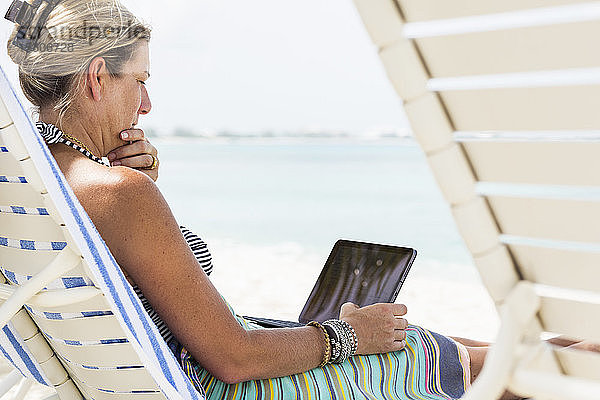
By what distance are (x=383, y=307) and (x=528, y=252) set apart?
0.88 m

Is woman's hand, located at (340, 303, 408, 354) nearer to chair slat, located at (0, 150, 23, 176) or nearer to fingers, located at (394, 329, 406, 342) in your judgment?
fingers, located at (394, 329, 406, 342)

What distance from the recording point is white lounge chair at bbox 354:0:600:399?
754mm

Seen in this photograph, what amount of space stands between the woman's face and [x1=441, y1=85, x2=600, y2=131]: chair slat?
100 cm

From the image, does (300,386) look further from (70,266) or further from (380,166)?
(380,166)

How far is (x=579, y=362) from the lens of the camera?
0.93 meters

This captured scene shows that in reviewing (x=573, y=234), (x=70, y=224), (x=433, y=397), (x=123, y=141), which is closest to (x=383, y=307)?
(x=433, y=397)

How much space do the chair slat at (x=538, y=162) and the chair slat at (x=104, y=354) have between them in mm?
751

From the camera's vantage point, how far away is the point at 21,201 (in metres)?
1.27

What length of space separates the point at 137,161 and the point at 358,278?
66 centimetres

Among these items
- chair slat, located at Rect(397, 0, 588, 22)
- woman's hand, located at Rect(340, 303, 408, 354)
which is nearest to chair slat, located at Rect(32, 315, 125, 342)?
woman's hand, located at Rect(340, 303, 408, 354)

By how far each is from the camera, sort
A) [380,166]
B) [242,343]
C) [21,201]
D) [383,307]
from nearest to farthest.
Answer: [21,201]
[242,343]
[383,307]
[380,166]

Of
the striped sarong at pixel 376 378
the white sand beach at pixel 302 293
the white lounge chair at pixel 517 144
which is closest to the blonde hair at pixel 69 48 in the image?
the striped sarong at pixel 376 378

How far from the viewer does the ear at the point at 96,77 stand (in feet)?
5.22

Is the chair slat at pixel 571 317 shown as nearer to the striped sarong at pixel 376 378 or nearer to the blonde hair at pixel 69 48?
the striped sarong at pixel 376 378
